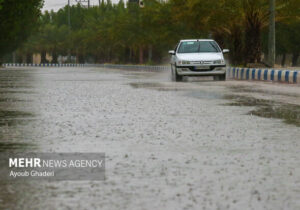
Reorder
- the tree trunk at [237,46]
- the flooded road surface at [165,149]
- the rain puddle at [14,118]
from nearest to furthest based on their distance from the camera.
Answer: the flooded road surface at [165,149], the rain puddle at [14,118], the tree trunk at [237,46]

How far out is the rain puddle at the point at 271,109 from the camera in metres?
13.7

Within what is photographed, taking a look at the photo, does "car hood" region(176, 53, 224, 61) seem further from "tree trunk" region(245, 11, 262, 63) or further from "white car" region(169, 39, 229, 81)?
"tree trunk" region(245, 11, 262, 63)

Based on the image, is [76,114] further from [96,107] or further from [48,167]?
[48,167]

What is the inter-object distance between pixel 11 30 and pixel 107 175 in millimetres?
58987

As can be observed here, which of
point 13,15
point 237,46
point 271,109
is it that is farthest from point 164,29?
point 271,109

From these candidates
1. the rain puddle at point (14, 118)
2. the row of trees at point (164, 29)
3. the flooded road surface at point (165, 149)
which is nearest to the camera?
the flooded road surface at point (165, 149)

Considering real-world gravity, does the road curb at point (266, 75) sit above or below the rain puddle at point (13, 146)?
below

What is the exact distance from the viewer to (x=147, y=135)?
10695 millimetres

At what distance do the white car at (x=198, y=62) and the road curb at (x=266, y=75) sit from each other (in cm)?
262

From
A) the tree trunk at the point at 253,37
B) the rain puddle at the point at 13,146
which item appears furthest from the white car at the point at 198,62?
the rain puddle at the point at 13,146

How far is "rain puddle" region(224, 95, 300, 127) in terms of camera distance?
1374cm

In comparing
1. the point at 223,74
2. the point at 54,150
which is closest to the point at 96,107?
the point at 54,150

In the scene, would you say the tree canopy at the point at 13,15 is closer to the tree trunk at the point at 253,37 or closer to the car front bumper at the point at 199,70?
the tree trunk at the point at 253,37

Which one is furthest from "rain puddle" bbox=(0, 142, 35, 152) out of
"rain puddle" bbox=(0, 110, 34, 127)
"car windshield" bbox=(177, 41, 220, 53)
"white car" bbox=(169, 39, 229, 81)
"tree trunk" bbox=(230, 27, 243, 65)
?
"tree trunk" bbox=(230, 27, 243, 65)
